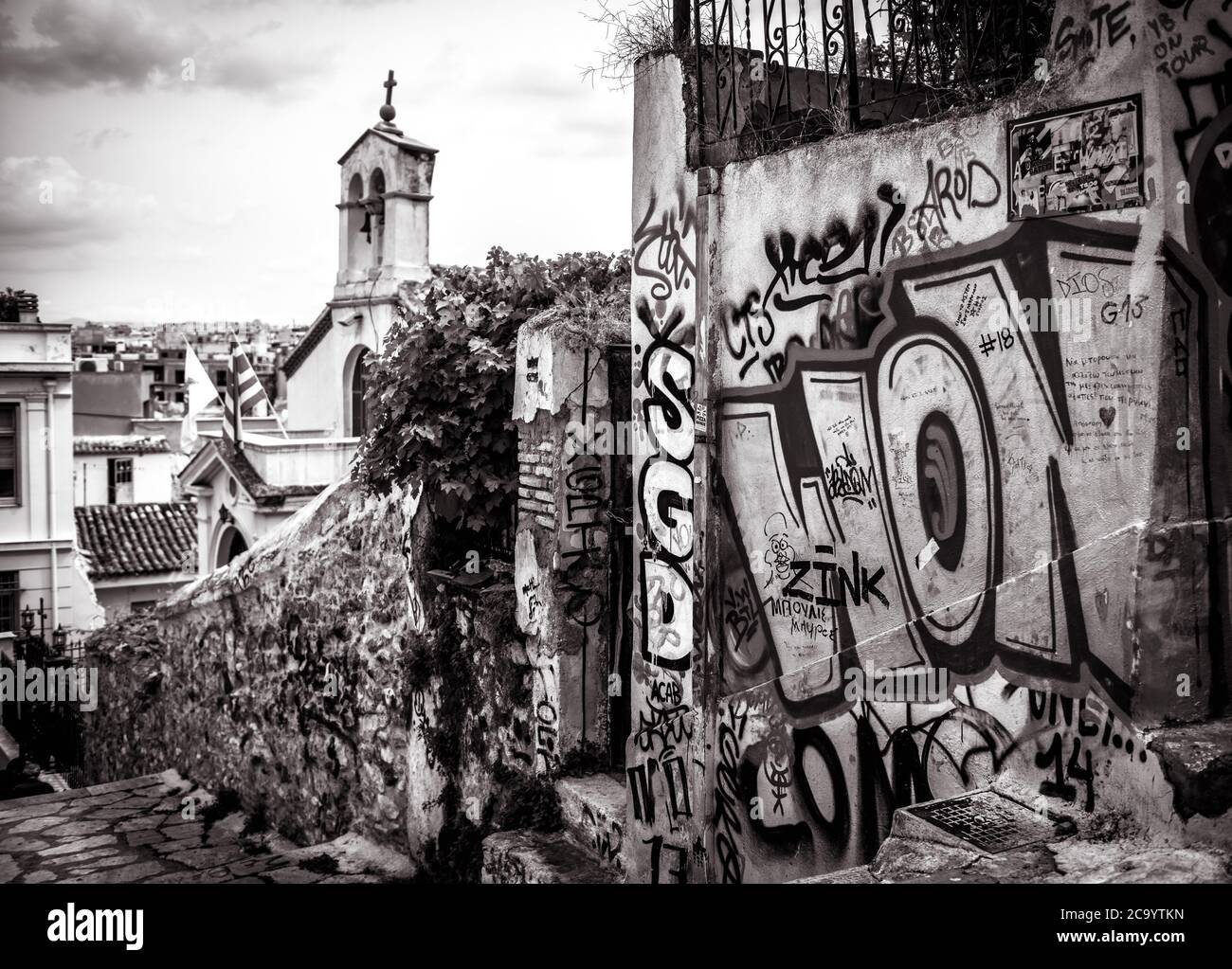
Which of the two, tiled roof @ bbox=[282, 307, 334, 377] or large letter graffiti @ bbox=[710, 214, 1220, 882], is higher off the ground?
tiled roof @ bbox=[282, 307, 334, 377]

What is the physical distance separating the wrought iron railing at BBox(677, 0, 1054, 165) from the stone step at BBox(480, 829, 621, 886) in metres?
3.73

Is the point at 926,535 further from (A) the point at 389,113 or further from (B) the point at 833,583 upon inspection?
(A) the point at 389,113

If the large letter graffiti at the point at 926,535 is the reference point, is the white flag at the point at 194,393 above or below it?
above

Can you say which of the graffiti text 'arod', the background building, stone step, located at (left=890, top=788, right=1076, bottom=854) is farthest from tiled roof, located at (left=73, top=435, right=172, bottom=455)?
stone step, located at (left=890, top=788, right=1076, bottom=854)

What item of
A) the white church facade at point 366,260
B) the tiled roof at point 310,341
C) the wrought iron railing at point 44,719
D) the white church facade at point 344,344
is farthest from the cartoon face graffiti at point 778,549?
the tiled roof at point 310,341

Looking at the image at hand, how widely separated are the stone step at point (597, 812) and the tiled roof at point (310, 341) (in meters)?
19.4

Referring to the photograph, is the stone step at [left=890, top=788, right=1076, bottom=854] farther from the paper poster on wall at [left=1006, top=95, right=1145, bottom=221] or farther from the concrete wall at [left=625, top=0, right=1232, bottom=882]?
the paper poster on wall at [left=1006, top=95, right=1145, bottom=221]

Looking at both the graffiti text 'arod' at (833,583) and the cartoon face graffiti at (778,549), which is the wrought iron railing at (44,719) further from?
the graffiti text 'arod' at (833,583)

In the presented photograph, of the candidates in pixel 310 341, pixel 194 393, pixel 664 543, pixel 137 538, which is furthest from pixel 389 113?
pixel 664 543

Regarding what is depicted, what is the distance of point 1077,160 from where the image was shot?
375 cm

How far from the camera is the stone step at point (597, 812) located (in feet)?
19.5

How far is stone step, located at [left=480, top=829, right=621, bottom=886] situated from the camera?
595 centimetres

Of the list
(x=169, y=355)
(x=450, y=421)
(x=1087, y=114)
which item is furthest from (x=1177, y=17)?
(x=169, y=355)

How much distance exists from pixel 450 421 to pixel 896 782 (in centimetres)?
411
